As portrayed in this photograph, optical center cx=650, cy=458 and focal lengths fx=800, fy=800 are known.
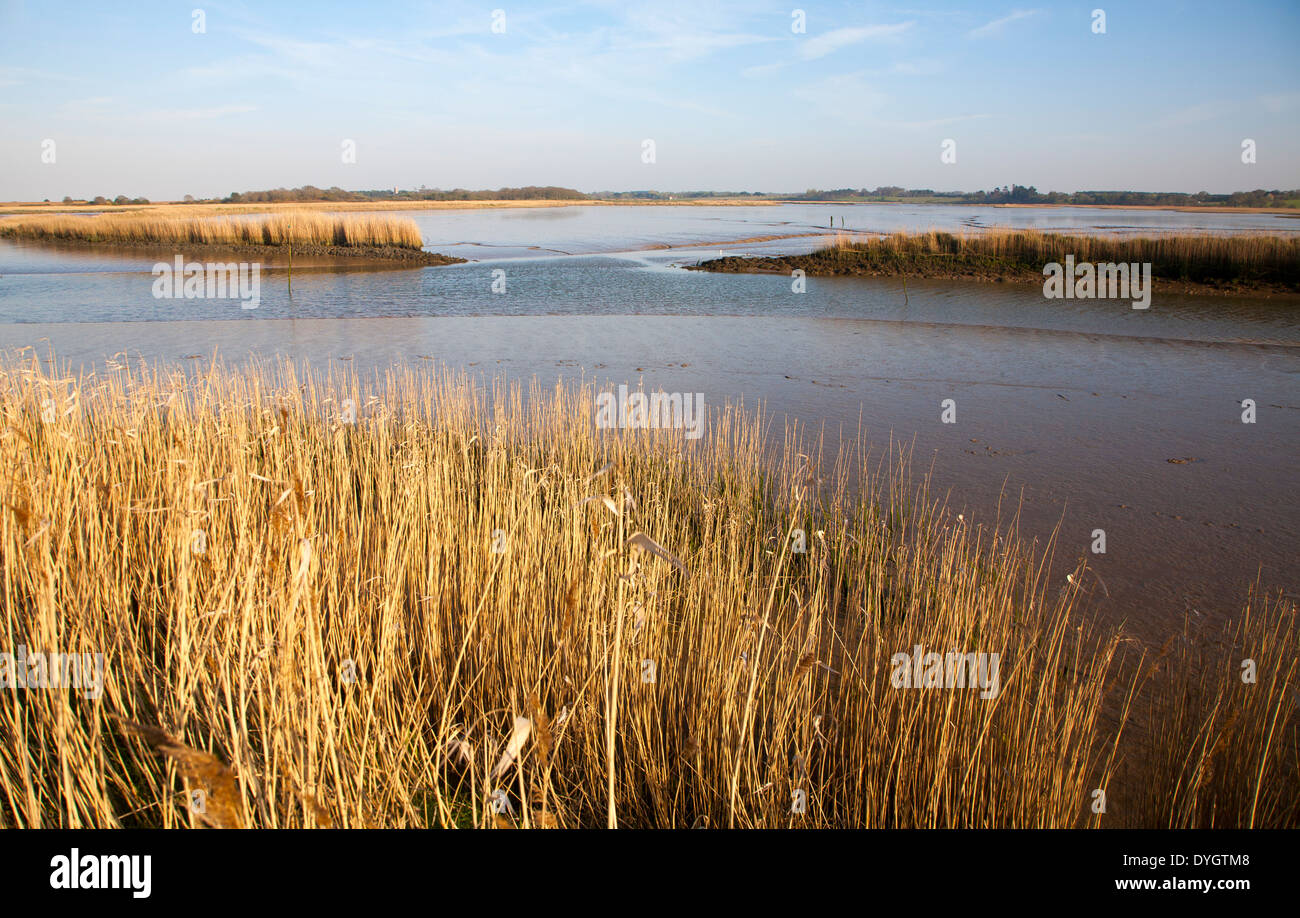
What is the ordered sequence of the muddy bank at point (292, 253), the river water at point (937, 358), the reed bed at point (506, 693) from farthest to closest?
the muddy bank at point (292, 253) < the river water at point (937, 358) < the reed bed at point (506, 693)

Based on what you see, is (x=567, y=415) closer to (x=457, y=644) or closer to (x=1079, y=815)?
(x=457, y=644)

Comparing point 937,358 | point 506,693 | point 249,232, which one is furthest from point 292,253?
point 506,693

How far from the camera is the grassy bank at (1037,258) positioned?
16.3 m

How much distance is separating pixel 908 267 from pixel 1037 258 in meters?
3.09

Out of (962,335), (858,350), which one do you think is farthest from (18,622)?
(962,335)

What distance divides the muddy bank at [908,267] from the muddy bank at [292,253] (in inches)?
308

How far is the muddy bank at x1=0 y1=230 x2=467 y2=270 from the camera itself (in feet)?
71.5

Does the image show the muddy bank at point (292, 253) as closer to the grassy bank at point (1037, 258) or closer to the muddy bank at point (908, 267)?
the muddy bank at point (908, 267)

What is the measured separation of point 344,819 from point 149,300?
15.5 metres

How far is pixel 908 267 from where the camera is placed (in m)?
19.4

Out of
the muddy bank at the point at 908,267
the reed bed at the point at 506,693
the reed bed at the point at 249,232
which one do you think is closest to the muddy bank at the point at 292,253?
the reed bed at the point at 249,232

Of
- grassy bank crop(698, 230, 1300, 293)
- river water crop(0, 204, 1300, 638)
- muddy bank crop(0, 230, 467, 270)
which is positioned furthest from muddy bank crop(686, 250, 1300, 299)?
muddy bank crop(0, 230, 467, 270)

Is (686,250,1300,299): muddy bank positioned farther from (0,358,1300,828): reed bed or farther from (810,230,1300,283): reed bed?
(0,358,1300,828): reed bed

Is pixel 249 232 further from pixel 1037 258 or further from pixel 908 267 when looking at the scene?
pixel 1037 258
